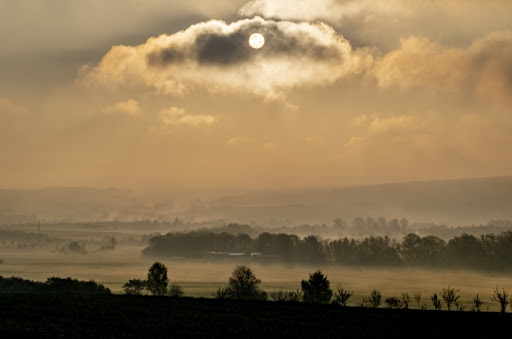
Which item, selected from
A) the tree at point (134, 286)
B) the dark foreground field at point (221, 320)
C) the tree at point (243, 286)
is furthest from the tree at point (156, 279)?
the dark foreground field at point (221, 320)

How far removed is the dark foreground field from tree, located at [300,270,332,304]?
4699 centimetres

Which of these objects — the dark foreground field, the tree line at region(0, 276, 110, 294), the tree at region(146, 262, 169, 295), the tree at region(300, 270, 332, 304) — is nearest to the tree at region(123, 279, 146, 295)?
the tree at region(146, 262, 169, 295)

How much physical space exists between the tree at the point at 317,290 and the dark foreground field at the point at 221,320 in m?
47.0

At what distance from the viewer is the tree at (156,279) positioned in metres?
142

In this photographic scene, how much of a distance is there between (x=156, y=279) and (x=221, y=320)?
8838 centimetres

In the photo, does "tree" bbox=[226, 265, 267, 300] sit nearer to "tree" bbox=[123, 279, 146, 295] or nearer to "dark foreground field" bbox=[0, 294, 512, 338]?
"tree" bbox=[123, 279, 146, 295]

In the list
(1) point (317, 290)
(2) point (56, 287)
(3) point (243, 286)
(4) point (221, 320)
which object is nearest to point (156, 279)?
(2) point (56, 287)

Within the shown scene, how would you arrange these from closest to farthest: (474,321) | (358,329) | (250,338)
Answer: (250,338) → (358,329) → (474,321)

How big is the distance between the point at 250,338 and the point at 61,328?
59.9ft

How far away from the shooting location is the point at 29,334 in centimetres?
4116

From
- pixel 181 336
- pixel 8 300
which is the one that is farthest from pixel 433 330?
pixel 8 300

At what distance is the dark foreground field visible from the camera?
4803 cm

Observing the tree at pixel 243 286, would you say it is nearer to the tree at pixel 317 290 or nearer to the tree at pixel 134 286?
the tree at pixel 317 290

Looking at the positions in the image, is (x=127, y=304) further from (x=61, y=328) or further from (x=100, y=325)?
(x=61, y=328)
